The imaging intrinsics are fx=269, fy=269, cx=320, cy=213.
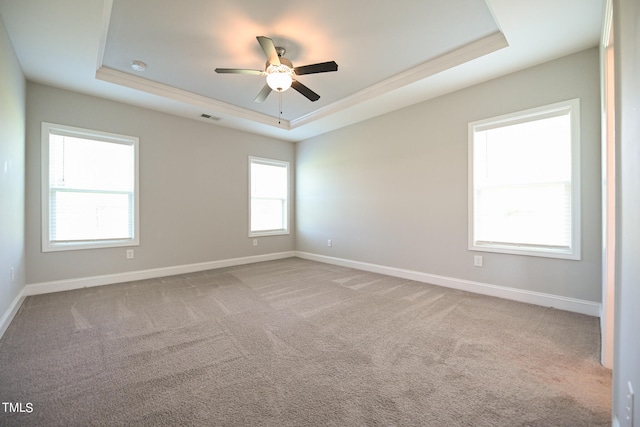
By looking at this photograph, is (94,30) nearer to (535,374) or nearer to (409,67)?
(409,67)

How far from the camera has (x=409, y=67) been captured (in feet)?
10.6

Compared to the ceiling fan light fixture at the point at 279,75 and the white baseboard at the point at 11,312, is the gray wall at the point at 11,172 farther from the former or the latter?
the ceiling fan light fixture at the point at 279,75

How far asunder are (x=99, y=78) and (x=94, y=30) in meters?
1.05

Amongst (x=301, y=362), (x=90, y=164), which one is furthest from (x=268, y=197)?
(x=301, y=362)

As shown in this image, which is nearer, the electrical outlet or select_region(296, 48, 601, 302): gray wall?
the electrical outlet

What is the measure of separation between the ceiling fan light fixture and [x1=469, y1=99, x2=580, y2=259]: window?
2.35 m

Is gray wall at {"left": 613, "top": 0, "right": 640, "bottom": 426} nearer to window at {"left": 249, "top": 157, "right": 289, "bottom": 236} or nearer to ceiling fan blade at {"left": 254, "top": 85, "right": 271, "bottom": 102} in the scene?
ceiling fan blade at {"left": 254, "top": 85, "right": 271, "bottom": 102}

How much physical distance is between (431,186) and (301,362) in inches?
116

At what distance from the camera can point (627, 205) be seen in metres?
1.11

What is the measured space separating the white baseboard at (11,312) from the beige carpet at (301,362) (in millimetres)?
65

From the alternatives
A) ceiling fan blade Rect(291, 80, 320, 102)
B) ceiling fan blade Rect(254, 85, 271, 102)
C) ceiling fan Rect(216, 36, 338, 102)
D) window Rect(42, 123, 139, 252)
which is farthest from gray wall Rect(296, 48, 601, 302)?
window Rect(42, 123, 139, 252)

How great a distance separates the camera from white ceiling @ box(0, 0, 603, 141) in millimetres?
2252

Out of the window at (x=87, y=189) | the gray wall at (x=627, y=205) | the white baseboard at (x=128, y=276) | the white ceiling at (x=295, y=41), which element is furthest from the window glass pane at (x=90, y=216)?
the gray wall at (x=627, y=205)

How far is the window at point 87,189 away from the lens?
344 centimetres
